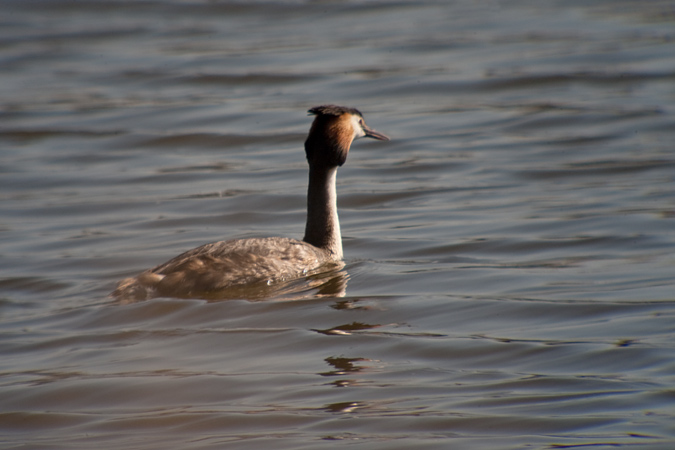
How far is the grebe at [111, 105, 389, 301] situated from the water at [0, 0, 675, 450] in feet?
0.76

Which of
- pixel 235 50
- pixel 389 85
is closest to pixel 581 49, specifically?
pixel 389 85

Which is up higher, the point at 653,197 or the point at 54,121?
the point at 54,121

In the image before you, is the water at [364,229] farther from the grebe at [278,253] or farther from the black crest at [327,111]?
the black crest at [327,111]

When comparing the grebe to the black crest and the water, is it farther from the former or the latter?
the water

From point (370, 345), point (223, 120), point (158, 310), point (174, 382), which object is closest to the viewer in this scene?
point (174, 382)

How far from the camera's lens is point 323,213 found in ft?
29.6

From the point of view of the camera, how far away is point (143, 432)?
5.38 meters

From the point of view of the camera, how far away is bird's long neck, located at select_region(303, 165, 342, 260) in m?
8.95

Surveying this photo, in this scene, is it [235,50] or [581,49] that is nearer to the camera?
[581,49]

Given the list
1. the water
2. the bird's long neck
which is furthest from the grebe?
the water

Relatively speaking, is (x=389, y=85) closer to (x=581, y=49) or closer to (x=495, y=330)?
(x=581, y=49)

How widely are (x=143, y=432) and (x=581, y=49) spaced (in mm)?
15760

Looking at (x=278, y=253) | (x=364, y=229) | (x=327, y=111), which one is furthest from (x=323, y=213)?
Answer: (x=364, y=229)

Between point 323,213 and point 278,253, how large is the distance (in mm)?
835
